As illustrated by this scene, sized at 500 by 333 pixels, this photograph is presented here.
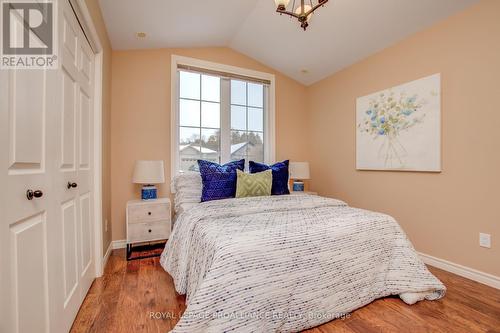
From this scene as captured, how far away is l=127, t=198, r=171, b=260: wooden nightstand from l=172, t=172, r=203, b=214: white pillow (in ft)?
0.48

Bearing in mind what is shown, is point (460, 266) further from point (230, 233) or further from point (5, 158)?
point (5, 158)

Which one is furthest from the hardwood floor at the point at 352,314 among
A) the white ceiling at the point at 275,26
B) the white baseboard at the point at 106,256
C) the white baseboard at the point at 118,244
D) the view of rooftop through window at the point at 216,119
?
the white ceiling at the point at 275,26

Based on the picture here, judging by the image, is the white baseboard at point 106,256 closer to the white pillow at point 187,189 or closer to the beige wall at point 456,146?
the white pillow at point 187,189

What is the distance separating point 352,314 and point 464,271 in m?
1.39

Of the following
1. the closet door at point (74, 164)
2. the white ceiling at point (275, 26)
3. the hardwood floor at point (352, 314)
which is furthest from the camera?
the white ceiling at point (275, 26)

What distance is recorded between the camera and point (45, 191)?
1.13m

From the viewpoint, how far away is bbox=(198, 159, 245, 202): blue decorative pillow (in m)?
2.63

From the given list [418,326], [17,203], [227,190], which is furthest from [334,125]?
[17,203]

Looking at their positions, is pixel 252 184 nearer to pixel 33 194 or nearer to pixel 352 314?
pixel 352 314

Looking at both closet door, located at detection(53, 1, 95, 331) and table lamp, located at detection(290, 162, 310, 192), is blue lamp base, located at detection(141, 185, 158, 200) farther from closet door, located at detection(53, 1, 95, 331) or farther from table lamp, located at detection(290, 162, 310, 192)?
table lamp, located at detection(290, 162, 310, 192)

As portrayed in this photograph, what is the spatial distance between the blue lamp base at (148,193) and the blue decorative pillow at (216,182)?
0.60 m

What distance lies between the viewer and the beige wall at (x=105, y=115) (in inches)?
80.9

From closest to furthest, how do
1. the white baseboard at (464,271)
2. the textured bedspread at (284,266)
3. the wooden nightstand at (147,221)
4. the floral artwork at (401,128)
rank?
the textured bedspread at (284,266) → the white baseboard at (464,271) → the floral artwork at (401,128) → the wooden nightstand at (147,221)

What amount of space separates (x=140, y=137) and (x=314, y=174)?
270 centimetres
